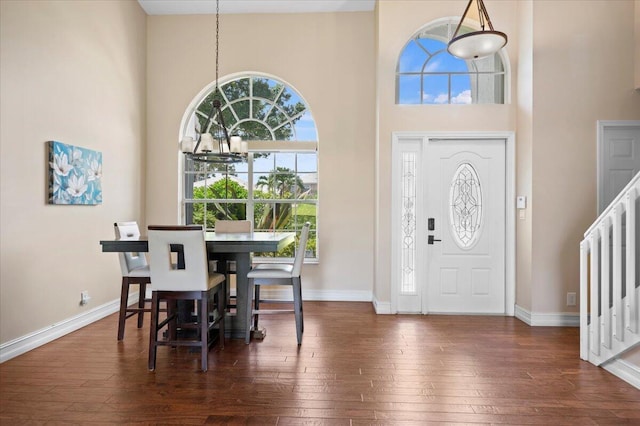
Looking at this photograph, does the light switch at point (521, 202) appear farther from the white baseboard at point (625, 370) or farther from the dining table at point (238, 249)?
the dining table at point (238, 249)

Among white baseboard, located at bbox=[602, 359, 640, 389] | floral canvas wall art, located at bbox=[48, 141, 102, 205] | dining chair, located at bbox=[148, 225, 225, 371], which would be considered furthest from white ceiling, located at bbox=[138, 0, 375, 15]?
white baseboard, located at bbox=[602, 359, 640, 389]

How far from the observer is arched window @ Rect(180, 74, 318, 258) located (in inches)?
221

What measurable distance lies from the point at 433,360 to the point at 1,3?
439 cm

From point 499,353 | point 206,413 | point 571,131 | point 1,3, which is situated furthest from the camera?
point 571,131

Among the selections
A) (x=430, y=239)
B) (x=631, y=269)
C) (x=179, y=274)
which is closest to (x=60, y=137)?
(x=179, y=274)

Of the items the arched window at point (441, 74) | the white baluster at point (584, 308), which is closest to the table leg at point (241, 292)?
the arched window at point (441, 74)

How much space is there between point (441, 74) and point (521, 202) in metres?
1.76

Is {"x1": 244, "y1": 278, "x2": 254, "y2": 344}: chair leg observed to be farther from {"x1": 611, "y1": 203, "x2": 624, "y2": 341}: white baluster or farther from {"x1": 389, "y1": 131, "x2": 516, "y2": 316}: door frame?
{"x1": 611, "y1": 203, "x2": 624, "y2": 341}: white baluster

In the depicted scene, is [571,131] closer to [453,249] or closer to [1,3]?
[453,249]

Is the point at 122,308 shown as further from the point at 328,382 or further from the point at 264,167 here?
the point at 264,167

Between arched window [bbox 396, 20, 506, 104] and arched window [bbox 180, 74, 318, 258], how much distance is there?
1409 mm

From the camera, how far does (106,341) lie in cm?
376

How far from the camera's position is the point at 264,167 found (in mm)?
5676

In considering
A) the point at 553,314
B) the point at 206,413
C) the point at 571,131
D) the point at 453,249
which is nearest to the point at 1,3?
the point at 206,413
